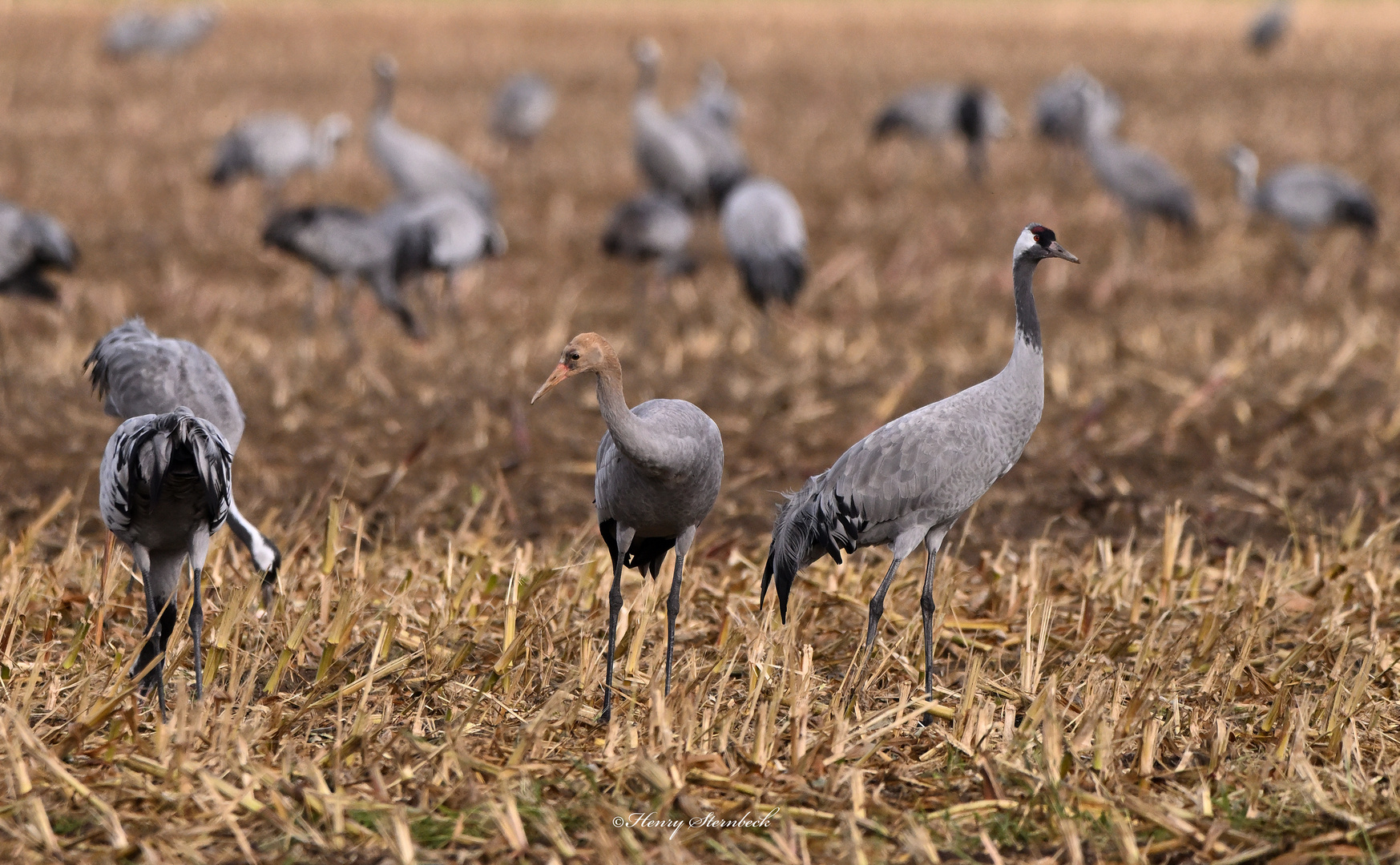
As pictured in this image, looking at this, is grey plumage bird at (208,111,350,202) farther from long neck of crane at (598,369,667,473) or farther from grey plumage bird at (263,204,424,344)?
long neck of crane at (598,369,667,473)

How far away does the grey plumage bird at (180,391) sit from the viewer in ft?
15.0

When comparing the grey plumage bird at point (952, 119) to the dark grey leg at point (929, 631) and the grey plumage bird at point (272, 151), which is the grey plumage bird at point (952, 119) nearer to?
the grey plumage bird at point (272, 151)

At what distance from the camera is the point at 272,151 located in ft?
45.0

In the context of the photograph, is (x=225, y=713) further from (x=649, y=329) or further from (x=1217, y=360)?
(x=649, y=329)

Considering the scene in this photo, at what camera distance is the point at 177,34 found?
76.0 feet

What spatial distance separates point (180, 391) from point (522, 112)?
1258 centimetres

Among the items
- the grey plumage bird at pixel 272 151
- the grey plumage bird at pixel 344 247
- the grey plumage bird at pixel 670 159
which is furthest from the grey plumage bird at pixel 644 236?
the grey plumage bird at pixel 272 151

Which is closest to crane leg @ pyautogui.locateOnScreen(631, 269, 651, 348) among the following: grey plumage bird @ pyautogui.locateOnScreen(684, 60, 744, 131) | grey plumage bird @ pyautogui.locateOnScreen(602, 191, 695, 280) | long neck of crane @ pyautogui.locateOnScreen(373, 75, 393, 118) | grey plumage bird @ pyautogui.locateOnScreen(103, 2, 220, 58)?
grey plumage bird @ pyautogui.locateOnScreen(602, 191, 695, 280)

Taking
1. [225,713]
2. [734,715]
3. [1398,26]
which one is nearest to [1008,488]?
[734,715]

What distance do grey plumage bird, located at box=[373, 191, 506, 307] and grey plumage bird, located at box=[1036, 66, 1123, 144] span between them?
24.5 ft

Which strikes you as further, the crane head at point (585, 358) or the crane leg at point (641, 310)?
the crane leg at point (641, 310)

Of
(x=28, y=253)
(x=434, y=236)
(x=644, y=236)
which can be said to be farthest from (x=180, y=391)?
(x=644, y=236)

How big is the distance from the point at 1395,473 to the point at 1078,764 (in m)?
3.51

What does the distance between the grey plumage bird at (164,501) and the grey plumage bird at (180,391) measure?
452 mm
